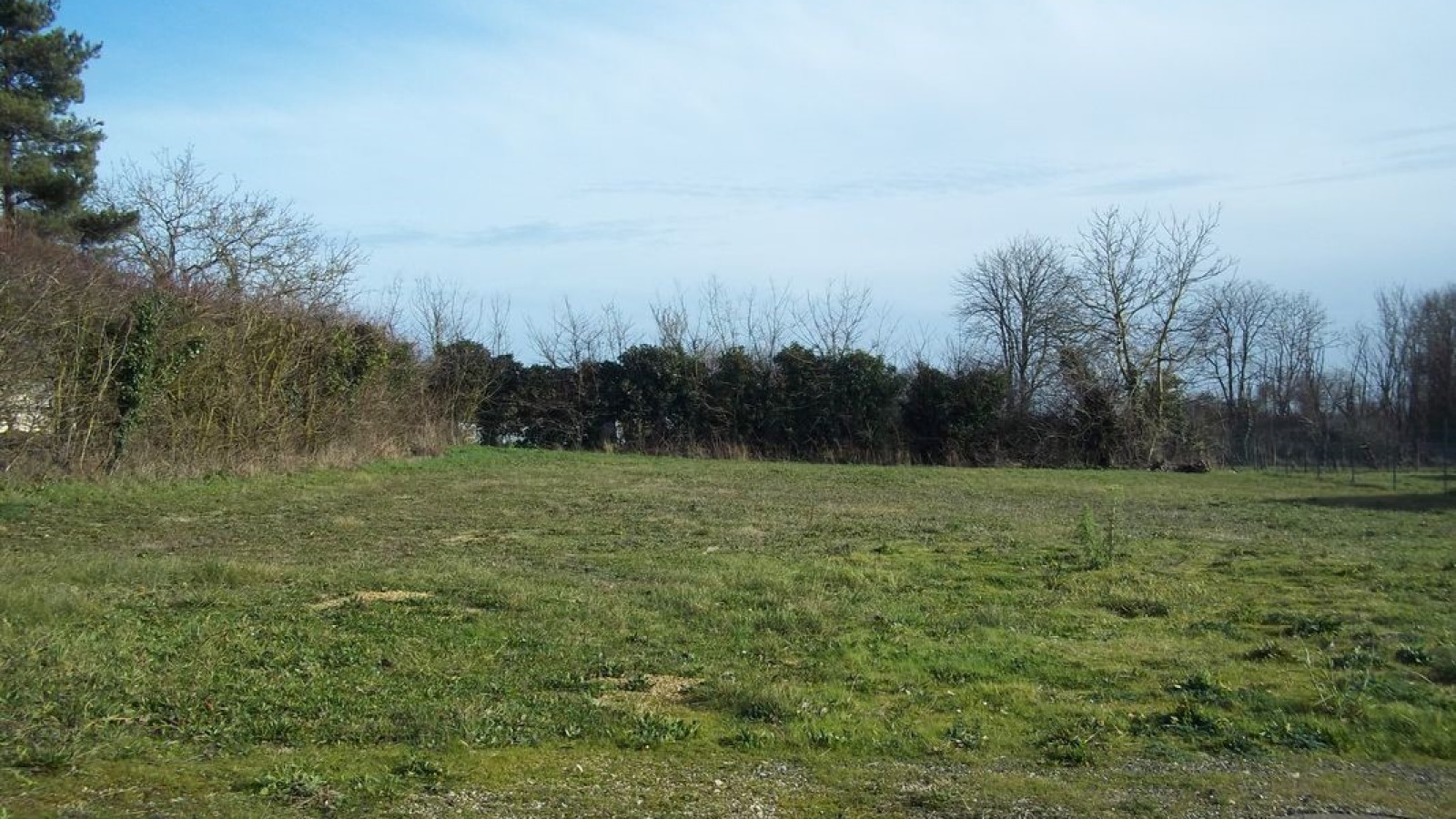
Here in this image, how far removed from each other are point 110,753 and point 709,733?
2794 millimetres

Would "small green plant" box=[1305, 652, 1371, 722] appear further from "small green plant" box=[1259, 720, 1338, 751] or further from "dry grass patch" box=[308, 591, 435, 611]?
"dry grass patch" box=[308, 591, 435, 611]

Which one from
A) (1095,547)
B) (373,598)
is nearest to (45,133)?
(373,598)

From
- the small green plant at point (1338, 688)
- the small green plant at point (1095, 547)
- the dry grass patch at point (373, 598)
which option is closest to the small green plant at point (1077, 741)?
the small green plant at point (1338, 688)

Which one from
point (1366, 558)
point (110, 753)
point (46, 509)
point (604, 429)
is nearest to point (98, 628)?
point (110, 753)

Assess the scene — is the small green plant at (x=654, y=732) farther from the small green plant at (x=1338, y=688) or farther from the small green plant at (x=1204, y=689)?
the small green plant at (x=1338, y=688)

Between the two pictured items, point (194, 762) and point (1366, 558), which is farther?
point (1366, 558)

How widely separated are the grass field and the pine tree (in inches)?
591

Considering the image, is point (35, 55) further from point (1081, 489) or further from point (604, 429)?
point (1081, 489)

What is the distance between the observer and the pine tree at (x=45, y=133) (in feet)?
83.2

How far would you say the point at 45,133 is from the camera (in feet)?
86.1

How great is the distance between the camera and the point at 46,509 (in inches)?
557

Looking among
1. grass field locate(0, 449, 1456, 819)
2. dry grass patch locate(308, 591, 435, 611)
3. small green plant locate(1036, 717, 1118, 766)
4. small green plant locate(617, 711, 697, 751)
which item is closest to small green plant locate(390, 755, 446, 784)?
grass field locate(0, 449, 1456, 819)

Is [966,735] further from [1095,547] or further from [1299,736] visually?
[1095,547]

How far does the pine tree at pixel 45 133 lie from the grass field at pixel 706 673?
49.2 ft
